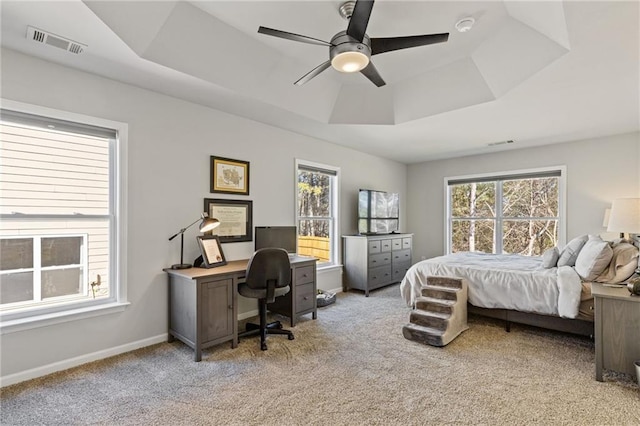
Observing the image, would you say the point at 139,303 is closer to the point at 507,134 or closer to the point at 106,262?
the point at 106,262

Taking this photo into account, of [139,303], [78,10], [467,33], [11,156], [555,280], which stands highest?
[467,33]

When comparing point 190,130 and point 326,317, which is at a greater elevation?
point 190,130

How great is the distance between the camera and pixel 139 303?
2.96 m

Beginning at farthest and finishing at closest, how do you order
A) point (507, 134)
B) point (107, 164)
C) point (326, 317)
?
point (507, 134)
point (326, 317)
point (107, 164)

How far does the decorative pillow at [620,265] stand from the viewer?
274 centimetres

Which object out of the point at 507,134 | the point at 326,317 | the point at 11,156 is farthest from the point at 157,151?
the point at 507,134

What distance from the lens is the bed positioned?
2.84 metres

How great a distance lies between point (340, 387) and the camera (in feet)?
7.47

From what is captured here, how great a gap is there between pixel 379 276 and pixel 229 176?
293 centimetres

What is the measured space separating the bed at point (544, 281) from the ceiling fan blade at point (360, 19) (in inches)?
109

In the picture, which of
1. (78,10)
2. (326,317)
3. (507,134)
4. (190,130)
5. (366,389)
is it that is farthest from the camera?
(507,134)

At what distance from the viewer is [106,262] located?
9.35 ft

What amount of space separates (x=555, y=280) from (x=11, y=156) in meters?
4.82

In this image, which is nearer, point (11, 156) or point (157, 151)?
point (11, 156)
